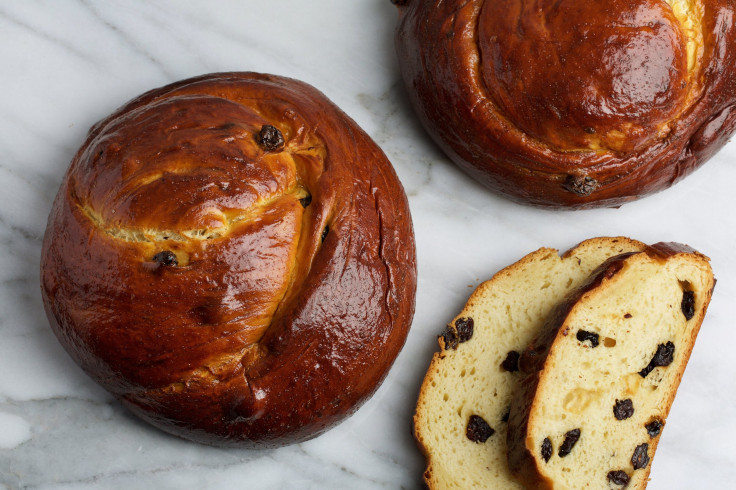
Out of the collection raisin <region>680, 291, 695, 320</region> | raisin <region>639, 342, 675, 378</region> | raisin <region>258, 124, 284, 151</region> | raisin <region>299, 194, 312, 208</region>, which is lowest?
raisin <region>299, 194, 312, 208</region>

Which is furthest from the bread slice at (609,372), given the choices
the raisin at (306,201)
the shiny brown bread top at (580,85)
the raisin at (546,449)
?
the raisin at (306,201)

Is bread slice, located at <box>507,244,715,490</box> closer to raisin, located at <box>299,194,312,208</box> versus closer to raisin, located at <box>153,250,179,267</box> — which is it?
raisin, located at <box>299,194,312,208</box>

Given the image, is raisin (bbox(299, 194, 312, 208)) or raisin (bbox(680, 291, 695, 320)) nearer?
raisin (bbox(299, 194, 312, 208))

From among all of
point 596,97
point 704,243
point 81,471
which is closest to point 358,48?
point 596,97

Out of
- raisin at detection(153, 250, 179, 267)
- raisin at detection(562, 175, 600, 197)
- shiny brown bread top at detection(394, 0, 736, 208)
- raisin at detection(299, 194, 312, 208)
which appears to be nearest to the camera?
raisin at detection(153, 250, 179, 267)

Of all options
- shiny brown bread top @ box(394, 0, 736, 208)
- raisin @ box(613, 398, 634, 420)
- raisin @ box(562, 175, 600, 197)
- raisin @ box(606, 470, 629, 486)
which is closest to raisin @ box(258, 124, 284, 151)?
shiny brown bread top @ box(394, 0, 736, 208)

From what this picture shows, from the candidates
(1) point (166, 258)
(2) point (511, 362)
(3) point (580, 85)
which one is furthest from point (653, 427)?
(1) point (166, 258)
